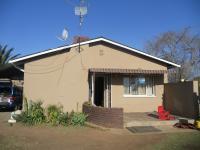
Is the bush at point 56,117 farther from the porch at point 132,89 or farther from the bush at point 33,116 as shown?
the porch at point 132,89

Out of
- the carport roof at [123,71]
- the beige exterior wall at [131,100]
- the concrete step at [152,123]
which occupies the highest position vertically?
the carport roof at [123,71]

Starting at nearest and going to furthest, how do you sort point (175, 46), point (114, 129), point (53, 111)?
point (114, 129) → point (53, 111) → point (175, 46)

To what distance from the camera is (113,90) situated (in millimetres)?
16406

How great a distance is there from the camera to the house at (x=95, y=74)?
15281 mm

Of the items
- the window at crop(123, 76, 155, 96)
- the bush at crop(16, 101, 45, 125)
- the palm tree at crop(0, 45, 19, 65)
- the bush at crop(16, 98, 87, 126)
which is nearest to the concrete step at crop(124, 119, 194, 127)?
the bush at crop(16, 98, 87, 126)

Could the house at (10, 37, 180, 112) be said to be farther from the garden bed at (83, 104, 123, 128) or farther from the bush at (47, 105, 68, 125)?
the garden bed at (83, 104, 123, 128)

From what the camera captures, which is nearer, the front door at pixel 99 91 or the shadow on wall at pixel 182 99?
the shadow on wall at pixel 182 99

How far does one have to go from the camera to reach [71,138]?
1021cm

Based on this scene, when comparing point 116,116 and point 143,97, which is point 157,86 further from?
point 116,116

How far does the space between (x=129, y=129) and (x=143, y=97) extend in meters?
4.91

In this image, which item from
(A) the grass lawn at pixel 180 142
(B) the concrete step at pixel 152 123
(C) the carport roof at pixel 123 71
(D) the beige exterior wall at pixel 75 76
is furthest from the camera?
(C) the carport roof at pixel 123 71

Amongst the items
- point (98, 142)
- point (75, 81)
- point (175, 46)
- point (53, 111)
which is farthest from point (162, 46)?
point (98, 142)

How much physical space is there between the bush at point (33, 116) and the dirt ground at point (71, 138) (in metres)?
0.79

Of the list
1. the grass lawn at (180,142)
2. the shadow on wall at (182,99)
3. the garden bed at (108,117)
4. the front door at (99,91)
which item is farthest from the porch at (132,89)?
the grass lawn at (180,142)
